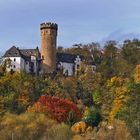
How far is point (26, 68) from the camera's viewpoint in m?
71.9

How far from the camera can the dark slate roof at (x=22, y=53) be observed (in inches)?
2881

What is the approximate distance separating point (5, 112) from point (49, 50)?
887 inches

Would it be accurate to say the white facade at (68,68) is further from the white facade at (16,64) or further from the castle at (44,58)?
the white facade at (16,64)

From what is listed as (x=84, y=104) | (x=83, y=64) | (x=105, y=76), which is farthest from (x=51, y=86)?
(x=83, y=64)

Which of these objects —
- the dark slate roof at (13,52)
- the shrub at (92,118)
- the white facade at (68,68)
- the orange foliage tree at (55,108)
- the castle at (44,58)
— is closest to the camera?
the orange foliage tree at (55,108)

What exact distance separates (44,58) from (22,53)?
567 centimetres

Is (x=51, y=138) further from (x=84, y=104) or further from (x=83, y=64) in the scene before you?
(x=83, y=64)

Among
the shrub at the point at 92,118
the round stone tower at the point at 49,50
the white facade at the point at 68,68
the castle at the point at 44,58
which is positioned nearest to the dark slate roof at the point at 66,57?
the castle at the point at 44,58

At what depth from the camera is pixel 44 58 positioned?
229 feet

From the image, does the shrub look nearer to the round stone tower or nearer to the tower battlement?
the round stone tower

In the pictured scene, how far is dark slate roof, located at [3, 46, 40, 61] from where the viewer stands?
240 feet

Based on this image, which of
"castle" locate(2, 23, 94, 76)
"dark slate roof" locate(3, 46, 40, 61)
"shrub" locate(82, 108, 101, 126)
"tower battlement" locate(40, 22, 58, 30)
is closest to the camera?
"shrub" locate(82, 108, 101, 126)

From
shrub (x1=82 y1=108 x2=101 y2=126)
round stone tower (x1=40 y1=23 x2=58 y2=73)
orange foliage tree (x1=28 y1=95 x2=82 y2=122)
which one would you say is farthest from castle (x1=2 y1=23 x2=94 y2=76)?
shrub (x1=82 y1=108 x2=101 y2=126)

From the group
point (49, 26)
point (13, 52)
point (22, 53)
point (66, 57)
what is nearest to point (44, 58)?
point (49, 26)
